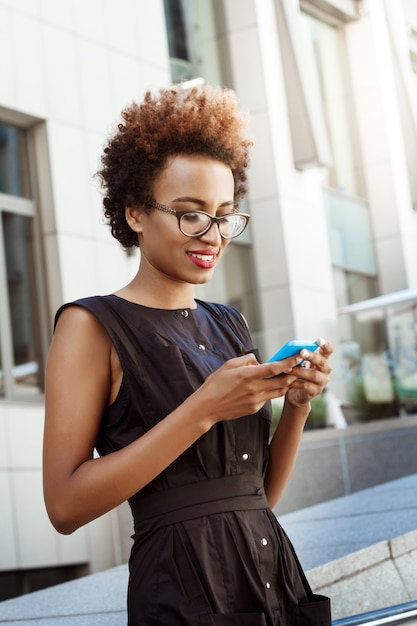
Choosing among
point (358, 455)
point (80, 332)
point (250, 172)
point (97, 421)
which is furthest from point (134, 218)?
point (250, 172)

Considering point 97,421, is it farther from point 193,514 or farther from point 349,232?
point 349,232

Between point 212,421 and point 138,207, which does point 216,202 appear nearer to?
point 138,207

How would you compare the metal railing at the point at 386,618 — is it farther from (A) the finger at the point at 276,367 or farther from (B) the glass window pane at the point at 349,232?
(B) the glass window pane at the point at 349,232

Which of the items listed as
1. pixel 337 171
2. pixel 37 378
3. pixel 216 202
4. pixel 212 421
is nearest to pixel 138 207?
pixel 216 202

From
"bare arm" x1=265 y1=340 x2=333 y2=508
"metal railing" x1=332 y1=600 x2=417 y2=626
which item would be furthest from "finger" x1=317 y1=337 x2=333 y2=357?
"metal railing" x1=332 y1=600 x2=417 y2=626

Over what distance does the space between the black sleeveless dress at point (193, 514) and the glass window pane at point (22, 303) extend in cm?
879

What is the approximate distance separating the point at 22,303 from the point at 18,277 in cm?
30

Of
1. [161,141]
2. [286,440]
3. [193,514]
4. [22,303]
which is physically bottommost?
[193,514]

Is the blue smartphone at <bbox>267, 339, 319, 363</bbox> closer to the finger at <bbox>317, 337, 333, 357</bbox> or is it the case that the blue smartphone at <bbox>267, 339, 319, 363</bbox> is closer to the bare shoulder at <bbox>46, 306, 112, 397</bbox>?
the finger at <bbox>317, 337, 333, 357</bbox>

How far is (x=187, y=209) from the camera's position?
2.35m

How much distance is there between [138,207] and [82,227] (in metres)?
9.29

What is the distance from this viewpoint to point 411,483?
810cm

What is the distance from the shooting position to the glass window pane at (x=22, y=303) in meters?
11.0

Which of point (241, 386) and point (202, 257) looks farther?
point (202, 257)
